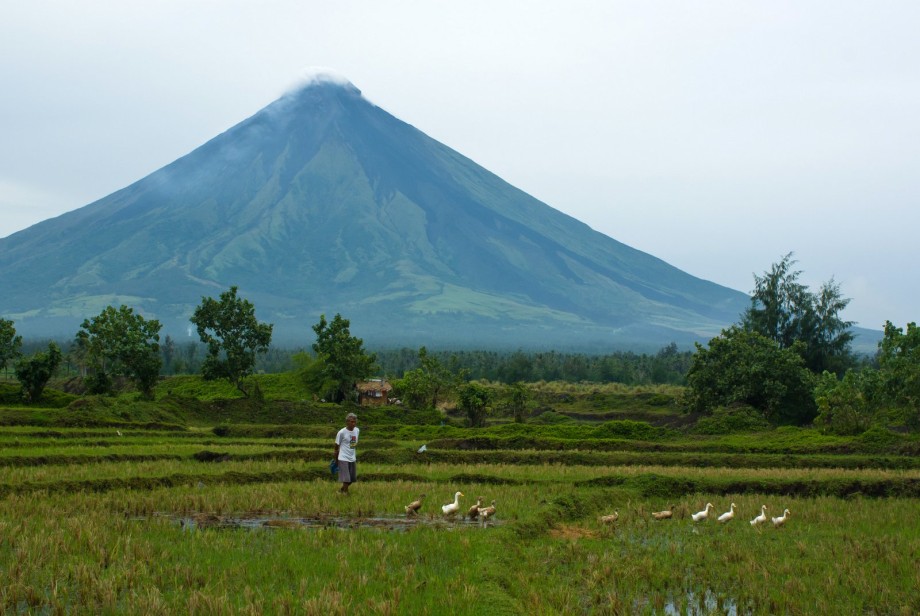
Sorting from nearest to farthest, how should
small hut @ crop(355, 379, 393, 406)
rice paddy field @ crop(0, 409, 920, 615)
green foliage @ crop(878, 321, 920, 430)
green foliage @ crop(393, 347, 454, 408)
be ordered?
1. rice paddy field @ crop(0, 409, 920, 615)
2. green foliage @ crop(878, 321, 920, 430)
3. green foliage @ crop(393, 347, 454, 408)
4. small hut @ crop(355, 379, 393, 406)

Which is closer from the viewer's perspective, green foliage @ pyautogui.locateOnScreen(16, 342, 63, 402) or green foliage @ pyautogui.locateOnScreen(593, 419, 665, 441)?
green foliage @ pyautogui.locateOnScreen(593, 419, 665, 441)

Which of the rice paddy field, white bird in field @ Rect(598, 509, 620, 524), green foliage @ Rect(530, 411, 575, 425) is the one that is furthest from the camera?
green foliage @ Rect(530, 411, 575, 425)

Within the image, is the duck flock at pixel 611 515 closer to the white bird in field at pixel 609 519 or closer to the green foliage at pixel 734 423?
the white bird in field at pixel 609 519

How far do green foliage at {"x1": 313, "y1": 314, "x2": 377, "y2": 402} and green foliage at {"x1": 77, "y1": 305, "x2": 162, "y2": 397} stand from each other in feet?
28.4

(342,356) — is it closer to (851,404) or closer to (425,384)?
(425,384)

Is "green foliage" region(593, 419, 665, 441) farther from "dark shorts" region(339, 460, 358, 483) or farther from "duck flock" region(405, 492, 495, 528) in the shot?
"duck flock" region(405, 492, 495, 528)

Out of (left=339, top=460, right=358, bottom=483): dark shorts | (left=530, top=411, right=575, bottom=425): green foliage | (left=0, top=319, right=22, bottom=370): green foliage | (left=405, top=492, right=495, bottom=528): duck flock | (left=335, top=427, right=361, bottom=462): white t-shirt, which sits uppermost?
(left=0, top=319, right=22, bottom=370): green foliage

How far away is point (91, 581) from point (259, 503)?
5.90m

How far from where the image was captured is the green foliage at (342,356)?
48.2 metres

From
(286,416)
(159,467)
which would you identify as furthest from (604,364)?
(159,467)

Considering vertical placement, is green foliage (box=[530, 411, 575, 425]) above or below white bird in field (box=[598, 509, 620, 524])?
below

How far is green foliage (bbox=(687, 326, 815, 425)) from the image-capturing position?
138 feet

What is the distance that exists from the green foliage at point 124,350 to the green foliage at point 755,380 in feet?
90.2

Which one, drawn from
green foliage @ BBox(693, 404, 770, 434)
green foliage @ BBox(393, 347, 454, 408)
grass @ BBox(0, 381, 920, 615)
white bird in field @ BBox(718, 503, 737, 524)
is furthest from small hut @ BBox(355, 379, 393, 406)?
white bird in field @ BBox(718, 503, 737, 524)
